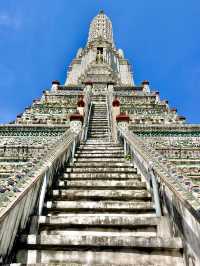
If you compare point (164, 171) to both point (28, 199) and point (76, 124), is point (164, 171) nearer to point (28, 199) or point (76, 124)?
point (28, 199)

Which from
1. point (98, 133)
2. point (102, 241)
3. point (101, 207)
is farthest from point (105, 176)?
point (98, 133)

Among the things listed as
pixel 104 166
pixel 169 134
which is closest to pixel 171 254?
pixel 104 166

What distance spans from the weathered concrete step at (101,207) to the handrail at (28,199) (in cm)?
30

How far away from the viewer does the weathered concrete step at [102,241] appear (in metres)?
3.62

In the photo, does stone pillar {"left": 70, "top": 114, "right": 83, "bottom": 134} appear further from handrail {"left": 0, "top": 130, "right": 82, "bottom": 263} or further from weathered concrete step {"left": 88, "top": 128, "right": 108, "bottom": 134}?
handrail {"left": 0, "top": 130, "right": 82, "bottom": 263}

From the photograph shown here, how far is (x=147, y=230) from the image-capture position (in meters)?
4.15

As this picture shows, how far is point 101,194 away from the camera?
5152 millimetres

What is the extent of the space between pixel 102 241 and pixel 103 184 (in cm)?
195

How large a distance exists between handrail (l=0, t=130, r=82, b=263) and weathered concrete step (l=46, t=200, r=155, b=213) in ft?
1.00

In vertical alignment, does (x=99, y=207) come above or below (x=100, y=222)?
above

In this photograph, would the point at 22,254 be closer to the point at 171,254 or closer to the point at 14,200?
the point at 14,200

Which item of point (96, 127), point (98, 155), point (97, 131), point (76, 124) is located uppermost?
point (96, 127)

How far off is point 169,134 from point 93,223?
7.60 metres

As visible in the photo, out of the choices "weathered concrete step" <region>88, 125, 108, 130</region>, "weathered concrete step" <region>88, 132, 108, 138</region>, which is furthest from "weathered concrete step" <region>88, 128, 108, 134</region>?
"weathered concrete step" <region>88, 125, 108, 130</region>
